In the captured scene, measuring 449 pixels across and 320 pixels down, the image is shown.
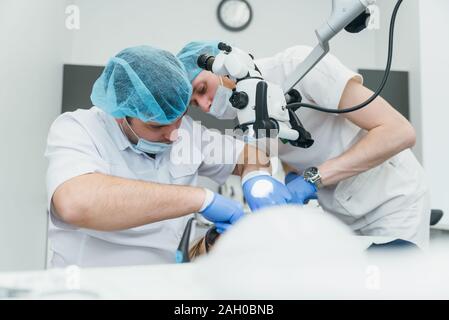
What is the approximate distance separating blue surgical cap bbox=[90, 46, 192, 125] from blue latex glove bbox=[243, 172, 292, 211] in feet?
1.04

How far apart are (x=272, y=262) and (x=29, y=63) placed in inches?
74.0

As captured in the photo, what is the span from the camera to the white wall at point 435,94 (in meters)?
2.37

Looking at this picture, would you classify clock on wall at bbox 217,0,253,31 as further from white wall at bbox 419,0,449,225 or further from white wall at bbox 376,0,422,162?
white wall at bbox 419,0,449,225

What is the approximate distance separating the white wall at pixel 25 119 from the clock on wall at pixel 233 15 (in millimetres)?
1153

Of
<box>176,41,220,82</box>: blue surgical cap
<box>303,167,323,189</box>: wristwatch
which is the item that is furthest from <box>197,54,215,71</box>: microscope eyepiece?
<box>303,167,323,189</box>: wristwatch

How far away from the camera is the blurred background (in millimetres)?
1805

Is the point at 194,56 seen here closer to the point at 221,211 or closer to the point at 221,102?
the point at 221,102

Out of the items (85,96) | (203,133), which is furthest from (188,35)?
(203,133)

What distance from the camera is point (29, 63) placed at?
1933mm

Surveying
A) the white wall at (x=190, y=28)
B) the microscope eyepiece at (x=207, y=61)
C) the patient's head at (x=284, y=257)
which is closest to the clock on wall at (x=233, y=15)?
the white wall at (x=190, y=28)

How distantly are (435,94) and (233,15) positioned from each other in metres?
1.52

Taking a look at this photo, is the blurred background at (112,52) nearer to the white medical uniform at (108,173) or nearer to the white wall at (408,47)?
the white wall at (408,47)
